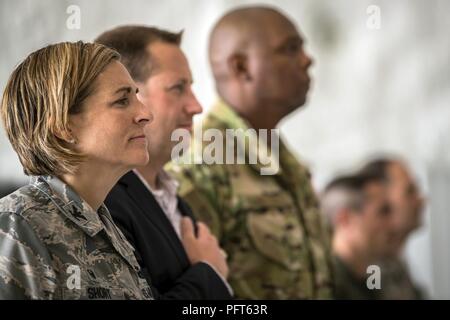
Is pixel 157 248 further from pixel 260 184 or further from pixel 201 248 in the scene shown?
pixel 260 184

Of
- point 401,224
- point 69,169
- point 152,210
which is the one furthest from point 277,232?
point 69,169

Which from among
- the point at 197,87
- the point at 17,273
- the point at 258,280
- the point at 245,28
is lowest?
the point at 258,280

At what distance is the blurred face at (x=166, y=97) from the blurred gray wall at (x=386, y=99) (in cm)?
78

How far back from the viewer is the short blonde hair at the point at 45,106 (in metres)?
0.91

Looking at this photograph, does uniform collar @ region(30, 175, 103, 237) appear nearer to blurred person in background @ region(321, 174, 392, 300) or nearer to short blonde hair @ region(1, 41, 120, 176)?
short blonde hair @ region(1, 41, 120, 176)

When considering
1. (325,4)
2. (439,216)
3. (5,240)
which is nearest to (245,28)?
(325,4)

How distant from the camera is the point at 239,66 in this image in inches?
69.9

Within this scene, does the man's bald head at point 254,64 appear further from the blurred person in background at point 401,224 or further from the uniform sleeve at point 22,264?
the uniform sleeve at point 22,264

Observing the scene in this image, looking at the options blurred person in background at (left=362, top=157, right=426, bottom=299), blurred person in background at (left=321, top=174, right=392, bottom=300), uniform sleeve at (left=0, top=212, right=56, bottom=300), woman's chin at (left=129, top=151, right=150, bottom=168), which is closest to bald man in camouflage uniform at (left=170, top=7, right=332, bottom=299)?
blurred person in background at (left=321, top=174, right=392, bottom=300)

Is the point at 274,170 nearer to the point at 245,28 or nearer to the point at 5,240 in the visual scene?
the point at 245,28

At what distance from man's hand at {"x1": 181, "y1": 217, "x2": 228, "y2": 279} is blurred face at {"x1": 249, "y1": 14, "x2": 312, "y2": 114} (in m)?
0.59

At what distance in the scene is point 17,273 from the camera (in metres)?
0.84

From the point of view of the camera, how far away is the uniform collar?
0.91m
